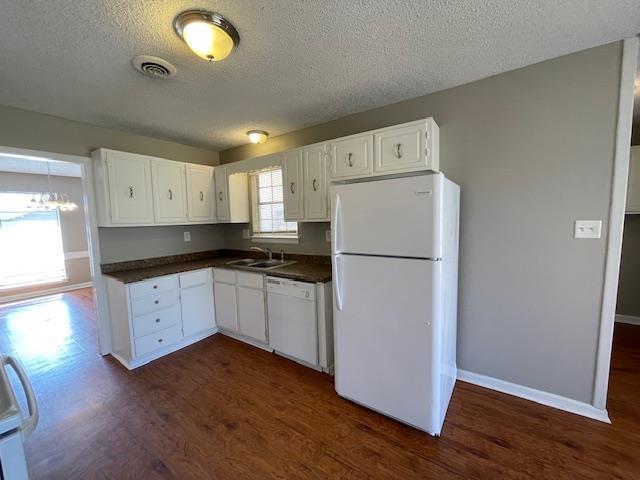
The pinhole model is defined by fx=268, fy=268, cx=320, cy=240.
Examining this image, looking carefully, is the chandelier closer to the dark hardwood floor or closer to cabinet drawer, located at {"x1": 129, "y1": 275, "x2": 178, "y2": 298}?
the dark hardwood floor

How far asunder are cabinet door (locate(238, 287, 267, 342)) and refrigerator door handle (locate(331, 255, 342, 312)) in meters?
1.09

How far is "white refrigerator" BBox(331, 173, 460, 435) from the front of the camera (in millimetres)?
1633

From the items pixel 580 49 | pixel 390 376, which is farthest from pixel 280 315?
pixel 580 49

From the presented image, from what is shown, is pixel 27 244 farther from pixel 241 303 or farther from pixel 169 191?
pixel 241 303

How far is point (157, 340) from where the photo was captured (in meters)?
2.77

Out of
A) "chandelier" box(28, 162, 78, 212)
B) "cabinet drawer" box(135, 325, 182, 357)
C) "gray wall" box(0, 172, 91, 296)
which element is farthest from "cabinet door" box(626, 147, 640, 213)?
"gray wall" box(0, 172, 91, 296)

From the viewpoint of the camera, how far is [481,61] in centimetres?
185

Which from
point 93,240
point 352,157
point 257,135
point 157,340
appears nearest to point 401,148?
point 352,157

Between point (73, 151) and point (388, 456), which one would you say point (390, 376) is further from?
point (73, 151)

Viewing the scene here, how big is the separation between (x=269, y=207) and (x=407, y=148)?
2055 mm

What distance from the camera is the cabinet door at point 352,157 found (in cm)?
233

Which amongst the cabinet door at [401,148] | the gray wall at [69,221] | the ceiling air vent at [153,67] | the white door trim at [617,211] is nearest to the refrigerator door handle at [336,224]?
the cabinet door at [401,148]

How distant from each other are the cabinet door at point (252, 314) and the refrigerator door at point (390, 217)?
1.30 meters

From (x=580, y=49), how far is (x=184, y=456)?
142 inches
